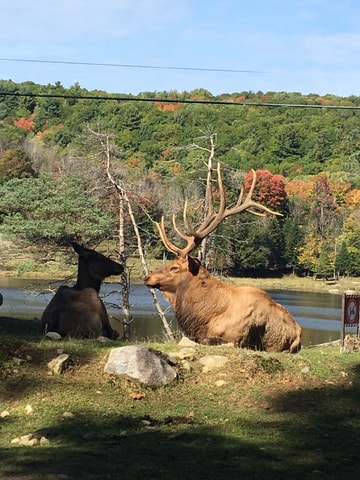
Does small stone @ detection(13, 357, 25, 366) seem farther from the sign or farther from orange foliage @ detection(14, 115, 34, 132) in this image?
orange foliage @ detection(14, 115, 34, 132)

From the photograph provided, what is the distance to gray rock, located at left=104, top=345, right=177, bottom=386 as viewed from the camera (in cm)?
810

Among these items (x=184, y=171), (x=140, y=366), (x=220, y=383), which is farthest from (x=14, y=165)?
(x=220, y=383)

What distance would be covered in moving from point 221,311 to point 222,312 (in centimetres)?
2

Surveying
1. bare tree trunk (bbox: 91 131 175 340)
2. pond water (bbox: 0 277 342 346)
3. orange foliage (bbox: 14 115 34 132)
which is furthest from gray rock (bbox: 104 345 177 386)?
orange foliage (bbox: 14 115 34 132)

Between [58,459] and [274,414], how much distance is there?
98.5 inches

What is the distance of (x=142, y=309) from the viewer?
35.3 m

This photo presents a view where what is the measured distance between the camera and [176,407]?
7.66m

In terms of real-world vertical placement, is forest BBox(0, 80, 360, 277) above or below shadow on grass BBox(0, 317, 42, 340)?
above

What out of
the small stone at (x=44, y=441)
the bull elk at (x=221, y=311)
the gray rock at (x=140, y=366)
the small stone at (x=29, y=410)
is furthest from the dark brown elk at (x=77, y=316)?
the small stone at (x=44, y=441)

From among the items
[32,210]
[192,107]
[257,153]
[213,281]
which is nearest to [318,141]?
[257,153]

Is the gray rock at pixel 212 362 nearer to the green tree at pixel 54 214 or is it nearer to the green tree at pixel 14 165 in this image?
the green tree at pixel 54 214

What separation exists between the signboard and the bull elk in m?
2.20

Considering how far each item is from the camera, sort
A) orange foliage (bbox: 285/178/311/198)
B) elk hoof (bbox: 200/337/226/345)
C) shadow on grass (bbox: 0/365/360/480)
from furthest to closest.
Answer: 1. orange foliage (bbox: 285/178/311/198)
2. elk hoof (bbox: 200/337/226/345)
3. shadow on grass (bbox: 0/365/360/480)

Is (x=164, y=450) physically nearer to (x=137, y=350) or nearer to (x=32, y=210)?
(x=137, y=350)
